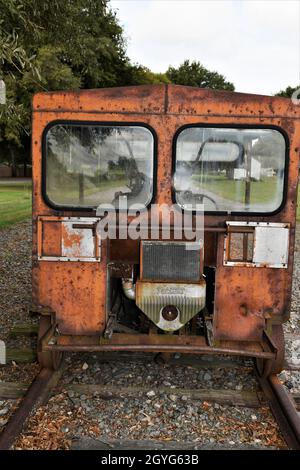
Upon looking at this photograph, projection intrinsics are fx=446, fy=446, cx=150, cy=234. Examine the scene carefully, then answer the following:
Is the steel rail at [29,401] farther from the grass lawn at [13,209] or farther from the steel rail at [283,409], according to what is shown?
the grass lawn at [13,209]

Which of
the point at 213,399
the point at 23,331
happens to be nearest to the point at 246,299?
the point at 213,399

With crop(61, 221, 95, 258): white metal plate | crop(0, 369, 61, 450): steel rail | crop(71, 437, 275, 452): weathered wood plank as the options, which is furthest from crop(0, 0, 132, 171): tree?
crop(71, 437, 275, 452): weathered wood plank

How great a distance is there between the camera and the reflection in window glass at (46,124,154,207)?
3.80 m

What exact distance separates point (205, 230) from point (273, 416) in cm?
157

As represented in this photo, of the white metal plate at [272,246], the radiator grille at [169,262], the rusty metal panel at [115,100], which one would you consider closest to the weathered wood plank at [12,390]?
the radiator grille at [169,262]

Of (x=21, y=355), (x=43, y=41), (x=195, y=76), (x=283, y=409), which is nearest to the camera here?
(x=283, y=409)

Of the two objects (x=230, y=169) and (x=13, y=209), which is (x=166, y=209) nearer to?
(x=230, y=169)

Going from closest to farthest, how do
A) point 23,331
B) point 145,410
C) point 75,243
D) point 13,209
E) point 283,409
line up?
point 283,409, point 145,410, point 75,243, point 23,331, point 13,209

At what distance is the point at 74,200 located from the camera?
3920 mm

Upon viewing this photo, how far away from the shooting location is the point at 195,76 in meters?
57.8

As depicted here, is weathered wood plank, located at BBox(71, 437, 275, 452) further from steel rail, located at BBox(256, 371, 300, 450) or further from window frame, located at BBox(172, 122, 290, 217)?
window frame, located at BBox(172, 122, 290, 217)

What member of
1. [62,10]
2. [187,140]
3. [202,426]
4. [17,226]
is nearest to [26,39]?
[62,10]

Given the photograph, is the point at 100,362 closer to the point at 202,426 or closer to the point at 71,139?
the point at 202,426

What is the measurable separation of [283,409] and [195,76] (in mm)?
58715
